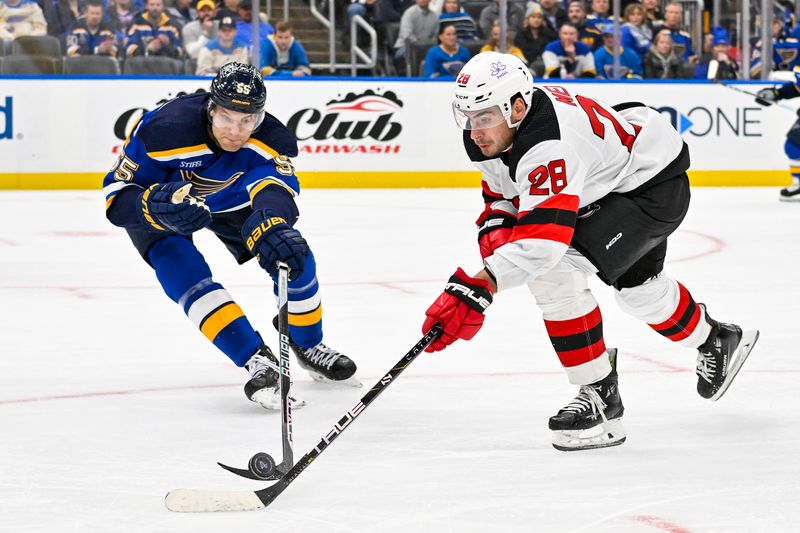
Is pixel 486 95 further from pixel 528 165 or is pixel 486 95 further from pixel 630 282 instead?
pixel 630 282

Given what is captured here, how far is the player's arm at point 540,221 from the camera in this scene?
2541 millimetres

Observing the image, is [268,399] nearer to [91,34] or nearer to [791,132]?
[791,132]

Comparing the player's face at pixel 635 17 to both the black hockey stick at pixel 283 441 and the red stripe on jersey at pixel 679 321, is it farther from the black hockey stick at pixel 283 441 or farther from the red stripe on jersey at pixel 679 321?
the black hockey stick at pixel 283 441

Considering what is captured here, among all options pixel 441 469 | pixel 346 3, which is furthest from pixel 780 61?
pixel 441 469

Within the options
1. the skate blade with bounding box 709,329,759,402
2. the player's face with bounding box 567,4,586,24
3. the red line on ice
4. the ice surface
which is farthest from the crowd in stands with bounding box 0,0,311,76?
the red line on ice

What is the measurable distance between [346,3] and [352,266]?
17.4 feet

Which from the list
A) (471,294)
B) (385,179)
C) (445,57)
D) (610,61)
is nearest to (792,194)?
(610,61)

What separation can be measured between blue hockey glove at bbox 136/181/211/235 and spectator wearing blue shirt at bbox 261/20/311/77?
7360 millimetres

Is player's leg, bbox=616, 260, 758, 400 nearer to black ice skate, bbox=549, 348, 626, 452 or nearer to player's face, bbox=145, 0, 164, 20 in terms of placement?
black ice skate, bbox=549, 348, 626, 452

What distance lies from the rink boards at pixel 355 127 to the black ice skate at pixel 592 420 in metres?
7.12

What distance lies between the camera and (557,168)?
8.38 feet

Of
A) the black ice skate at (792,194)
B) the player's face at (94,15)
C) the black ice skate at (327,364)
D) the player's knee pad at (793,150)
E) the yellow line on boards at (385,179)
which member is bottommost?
the yellow line on boards at (385,179)

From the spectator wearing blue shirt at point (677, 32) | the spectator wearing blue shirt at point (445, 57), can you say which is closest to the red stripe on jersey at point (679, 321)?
the spectator wearing blue shirt at point (445, 57)

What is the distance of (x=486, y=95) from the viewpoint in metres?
2.58
